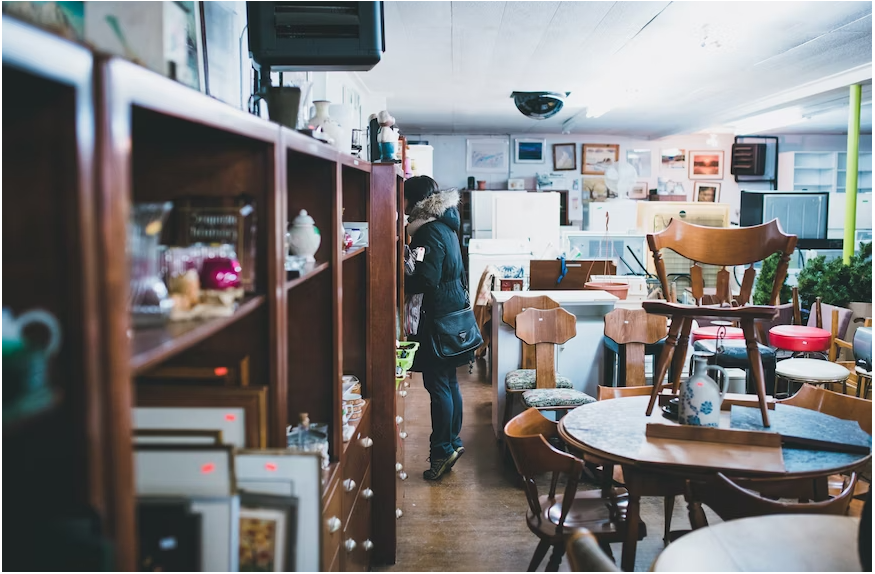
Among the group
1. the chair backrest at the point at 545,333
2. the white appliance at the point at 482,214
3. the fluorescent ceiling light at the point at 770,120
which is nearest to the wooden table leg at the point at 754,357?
the chair backrest at the point at 545,333

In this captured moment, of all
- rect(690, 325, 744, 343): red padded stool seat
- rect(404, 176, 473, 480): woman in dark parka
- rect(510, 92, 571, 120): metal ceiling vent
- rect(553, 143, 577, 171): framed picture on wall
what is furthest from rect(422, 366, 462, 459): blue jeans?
rect(553, 143, 577, 171): framed picture on wall

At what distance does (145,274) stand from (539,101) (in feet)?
20.1

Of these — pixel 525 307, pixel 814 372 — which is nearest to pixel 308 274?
pixel 525 307

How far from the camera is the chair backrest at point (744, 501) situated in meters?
2.00

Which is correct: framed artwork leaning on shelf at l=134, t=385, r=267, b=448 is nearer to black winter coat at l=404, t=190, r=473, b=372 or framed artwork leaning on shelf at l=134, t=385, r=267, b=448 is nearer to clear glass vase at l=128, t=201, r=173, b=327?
clear glass vase at l=128, t=201, r=173, b=327

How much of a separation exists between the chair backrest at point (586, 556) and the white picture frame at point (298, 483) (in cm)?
46

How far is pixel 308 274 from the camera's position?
5.73ft

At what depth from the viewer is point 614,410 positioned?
289cm

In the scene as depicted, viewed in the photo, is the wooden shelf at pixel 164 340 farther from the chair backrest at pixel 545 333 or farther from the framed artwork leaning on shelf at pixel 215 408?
the chair backrest at pixel 545 333

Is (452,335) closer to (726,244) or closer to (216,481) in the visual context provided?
(726,244)

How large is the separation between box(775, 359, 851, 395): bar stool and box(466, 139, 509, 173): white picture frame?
6458mm

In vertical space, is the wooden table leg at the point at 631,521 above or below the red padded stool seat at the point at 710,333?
below

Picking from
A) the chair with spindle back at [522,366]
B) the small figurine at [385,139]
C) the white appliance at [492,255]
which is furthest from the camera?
the white appliance at [492,255]

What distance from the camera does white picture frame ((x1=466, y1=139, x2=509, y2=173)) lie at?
10.6 m
